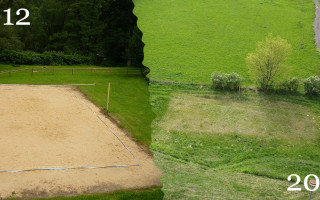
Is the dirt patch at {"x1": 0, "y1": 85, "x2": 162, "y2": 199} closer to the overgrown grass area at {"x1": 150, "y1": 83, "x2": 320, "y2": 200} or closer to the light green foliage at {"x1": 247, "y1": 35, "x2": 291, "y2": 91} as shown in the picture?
the overgrown grass area at {"x1": 150, "y1": 83, "x2": 320, "y2": 200}

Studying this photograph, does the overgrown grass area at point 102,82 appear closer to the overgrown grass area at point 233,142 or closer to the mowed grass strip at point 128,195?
the mowed grass strip at point 128,195

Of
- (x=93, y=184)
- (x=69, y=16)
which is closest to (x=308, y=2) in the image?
(x=93, y=184)

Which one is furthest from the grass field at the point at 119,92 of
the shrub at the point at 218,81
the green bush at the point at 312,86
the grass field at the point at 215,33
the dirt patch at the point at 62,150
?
the green bush at the point at 312,86

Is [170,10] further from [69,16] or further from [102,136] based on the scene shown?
[69,16]

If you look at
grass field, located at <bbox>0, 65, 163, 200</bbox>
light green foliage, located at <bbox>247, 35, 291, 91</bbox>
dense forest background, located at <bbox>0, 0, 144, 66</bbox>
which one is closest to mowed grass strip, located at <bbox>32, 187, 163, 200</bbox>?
grass field, located at <bbox>0, 65, 163, 200</bbox>

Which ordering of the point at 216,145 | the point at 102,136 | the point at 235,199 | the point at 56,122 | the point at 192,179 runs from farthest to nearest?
the point at 56,122 → the point at 102,136 → the point at 216,145 → the point at 192,179 → the point at 235,199

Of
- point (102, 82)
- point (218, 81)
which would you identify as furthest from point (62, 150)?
point (102, 82)
